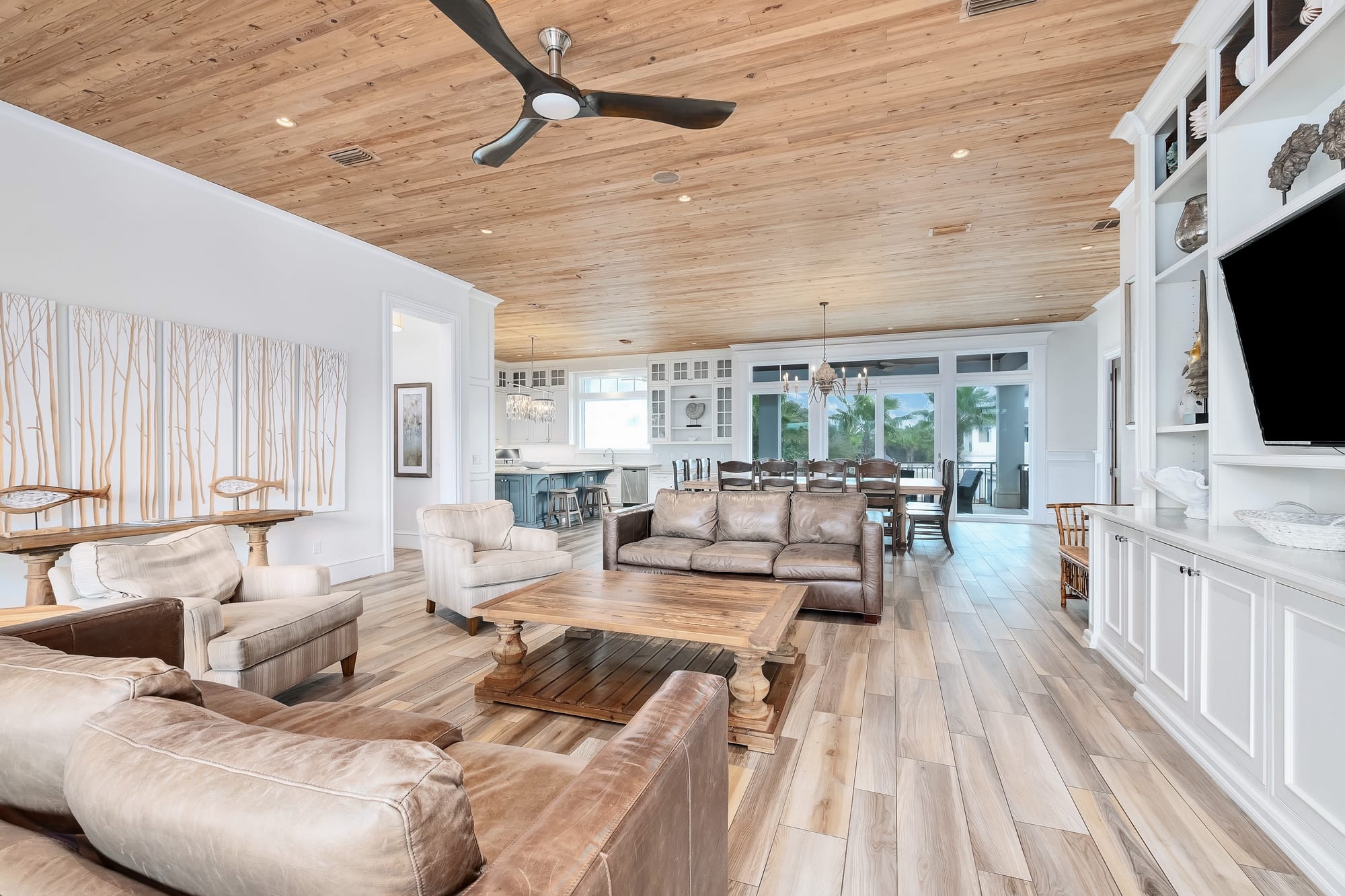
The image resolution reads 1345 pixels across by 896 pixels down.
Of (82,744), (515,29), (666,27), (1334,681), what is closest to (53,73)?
(515,29)

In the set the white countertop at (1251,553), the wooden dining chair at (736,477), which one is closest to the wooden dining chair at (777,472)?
the wooden dining chair at (736,477)

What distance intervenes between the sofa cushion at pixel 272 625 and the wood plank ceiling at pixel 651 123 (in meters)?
2.55

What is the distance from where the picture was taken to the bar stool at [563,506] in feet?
26.9

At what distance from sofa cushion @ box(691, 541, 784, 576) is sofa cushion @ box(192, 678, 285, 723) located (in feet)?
8.65

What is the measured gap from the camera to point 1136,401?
314 cm

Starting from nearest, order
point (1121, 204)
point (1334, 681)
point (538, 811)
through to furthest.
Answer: point (538, 811) < point (1334, 681) < point (1121, 204)

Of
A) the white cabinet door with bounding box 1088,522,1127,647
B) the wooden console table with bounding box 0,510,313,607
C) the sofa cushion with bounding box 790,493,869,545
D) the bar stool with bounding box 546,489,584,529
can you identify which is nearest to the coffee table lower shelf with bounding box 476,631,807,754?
the sofa cushion with bounding box 790,493,869,545

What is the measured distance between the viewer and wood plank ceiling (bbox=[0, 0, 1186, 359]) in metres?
2.46

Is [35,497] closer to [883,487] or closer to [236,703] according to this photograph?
[236,703]

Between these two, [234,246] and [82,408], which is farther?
[234,246]

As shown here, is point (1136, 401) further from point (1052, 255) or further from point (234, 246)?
point (234, 246)

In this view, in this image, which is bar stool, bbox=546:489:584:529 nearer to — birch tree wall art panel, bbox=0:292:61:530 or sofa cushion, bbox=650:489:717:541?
sofa cushion, bbox=650:489:717:541

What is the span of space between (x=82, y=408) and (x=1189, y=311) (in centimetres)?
602

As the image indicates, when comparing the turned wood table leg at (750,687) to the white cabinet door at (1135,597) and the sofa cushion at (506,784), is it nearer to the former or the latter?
the sofa cushion at (506,784)
